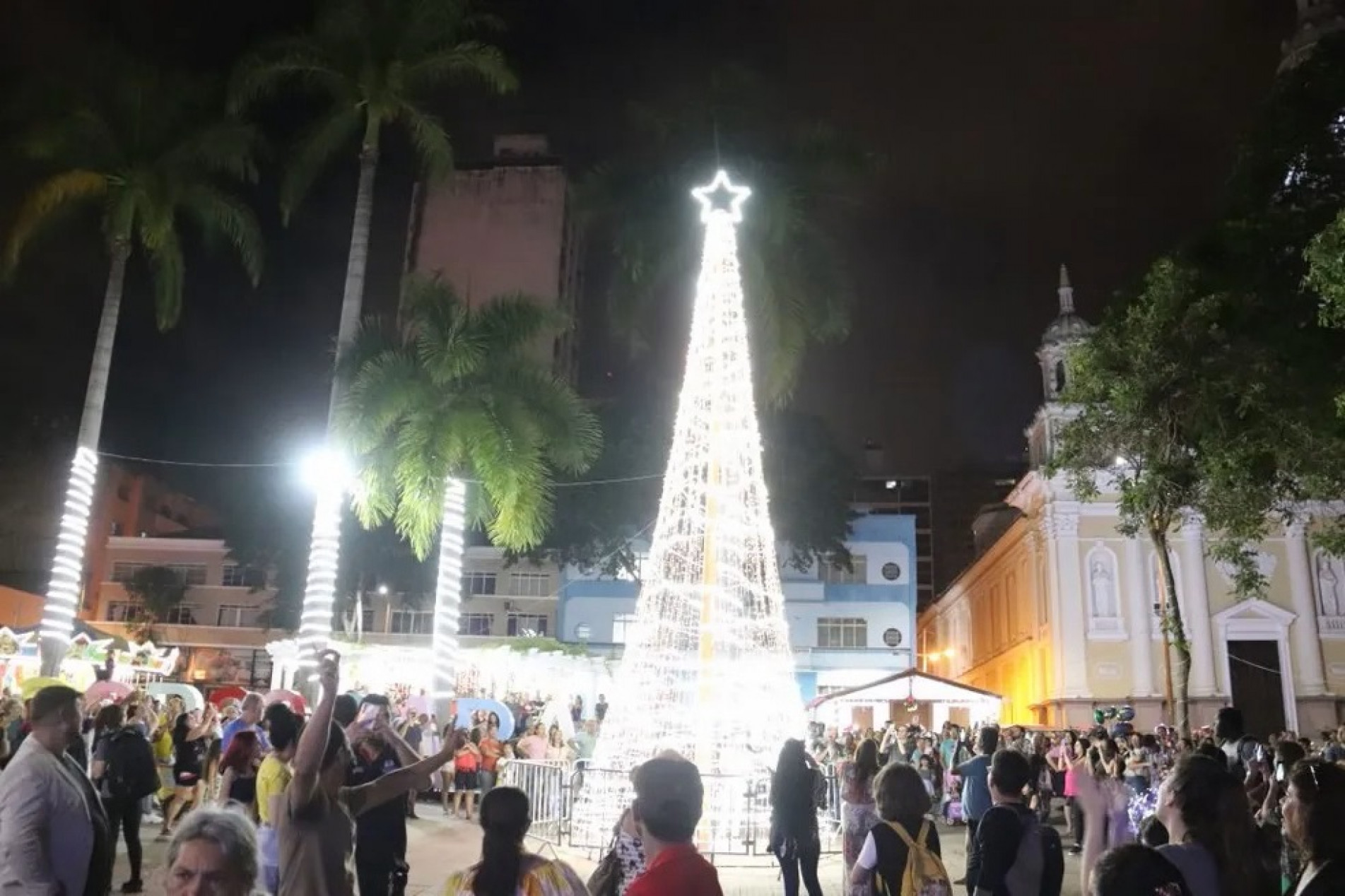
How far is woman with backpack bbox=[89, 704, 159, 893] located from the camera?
9828 millimetres

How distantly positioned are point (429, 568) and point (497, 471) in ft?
70.4

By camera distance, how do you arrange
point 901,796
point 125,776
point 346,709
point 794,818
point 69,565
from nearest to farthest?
point 901,796 → point 346,709 → point 794,818 → point 125,776 → point 69,565

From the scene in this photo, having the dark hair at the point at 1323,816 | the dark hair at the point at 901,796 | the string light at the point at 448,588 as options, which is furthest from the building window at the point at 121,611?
the dark hair at the point at 1323,816

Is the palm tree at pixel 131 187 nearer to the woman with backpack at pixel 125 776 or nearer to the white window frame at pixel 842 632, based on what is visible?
the woman with backpack at pixel 125 776

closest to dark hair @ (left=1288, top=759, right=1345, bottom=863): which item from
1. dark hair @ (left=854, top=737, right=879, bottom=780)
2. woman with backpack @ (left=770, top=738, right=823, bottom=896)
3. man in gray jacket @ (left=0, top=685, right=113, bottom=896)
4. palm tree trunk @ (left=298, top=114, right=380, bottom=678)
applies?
dark hair @ (left=854, top=737, right=879, bottom=780)

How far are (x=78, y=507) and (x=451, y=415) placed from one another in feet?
25.3

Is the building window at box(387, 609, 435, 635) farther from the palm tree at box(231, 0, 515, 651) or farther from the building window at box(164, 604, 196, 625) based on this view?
the palm tree at box(231, 0, 515, 651)

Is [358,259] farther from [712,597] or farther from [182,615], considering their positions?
[182,615]

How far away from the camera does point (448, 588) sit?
881 inches

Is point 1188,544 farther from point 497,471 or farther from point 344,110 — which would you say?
point 344,110

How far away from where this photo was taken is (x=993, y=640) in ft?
170

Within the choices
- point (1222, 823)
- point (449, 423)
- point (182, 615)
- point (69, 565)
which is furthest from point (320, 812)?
point (182, 615)

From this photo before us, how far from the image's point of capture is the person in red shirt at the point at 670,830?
3.50m

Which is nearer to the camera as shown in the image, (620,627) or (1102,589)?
(1102,589)
